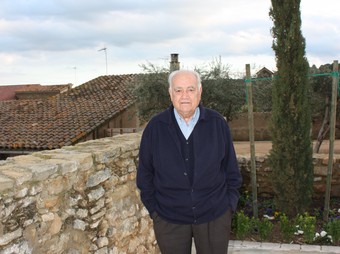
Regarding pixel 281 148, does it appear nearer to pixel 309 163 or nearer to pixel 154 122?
pixel 309 163

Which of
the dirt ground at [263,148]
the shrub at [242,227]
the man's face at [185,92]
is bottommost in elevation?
the dirt ground at [263,148]

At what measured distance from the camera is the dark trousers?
254 centimetres

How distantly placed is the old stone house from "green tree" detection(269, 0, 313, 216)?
9.69 metres

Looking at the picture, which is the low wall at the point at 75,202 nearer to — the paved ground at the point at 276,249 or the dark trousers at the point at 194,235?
the dark trousers at the point at 194,235

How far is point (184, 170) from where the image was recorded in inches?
95.7

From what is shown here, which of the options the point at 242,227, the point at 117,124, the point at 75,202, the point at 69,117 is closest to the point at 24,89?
the point at 69,117

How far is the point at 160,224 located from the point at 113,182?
0.94 metres

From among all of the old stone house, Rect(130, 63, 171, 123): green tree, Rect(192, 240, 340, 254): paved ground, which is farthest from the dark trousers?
the old stone house

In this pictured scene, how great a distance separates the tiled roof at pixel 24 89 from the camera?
27.1m

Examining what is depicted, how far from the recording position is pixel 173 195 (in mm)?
2475

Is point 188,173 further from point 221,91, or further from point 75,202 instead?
point 221,91

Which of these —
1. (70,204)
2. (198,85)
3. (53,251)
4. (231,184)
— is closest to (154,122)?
(198,85)

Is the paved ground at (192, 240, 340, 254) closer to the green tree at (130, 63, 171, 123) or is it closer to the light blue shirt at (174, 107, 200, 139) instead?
the light blue shirt at (174, 107, 200, 139)

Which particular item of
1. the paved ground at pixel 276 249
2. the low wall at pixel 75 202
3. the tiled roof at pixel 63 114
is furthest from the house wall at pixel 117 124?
the low wall at pixel 75 202
